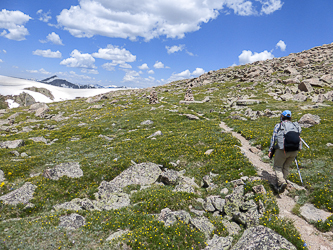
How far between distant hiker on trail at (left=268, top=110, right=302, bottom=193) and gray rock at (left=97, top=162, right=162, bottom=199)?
9945 mm

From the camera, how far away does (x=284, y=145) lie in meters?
11.3

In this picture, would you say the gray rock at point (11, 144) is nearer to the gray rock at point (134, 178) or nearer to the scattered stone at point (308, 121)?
the gray rock at point (134, 178)

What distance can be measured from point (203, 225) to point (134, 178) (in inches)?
315

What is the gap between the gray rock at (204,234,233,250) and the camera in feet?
27.6

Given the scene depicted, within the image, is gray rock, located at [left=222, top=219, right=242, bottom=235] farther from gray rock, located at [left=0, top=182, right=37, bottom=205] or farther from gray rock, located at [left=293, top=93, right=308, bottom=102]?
gray rock, located at [left=293, top=93, right=308, bottom=102]

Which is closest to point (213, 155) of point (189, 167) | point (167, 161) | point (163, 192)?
point (189, 167)

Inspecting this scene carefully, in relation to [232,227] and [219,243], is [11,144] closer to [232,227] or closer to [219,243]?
[219,243]

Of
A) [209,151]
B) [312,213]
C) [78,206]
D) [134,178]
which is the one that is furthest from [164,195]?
[312,213]

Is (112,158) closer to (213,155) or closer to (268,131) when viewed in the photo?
(213,155)

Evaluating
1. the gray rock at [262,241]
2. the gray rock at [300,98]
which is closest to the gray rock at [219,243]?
the gray rock at [262,241]

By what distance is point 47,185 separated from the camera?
14.6m

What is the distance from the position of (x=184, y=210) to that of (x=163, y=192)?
92.3 inches

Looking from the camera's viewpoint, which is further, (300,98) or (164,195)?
(300,98)

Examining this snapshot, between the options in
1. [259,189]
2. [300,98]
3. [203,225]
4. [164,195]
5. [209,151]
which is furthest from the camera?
[300,98]
